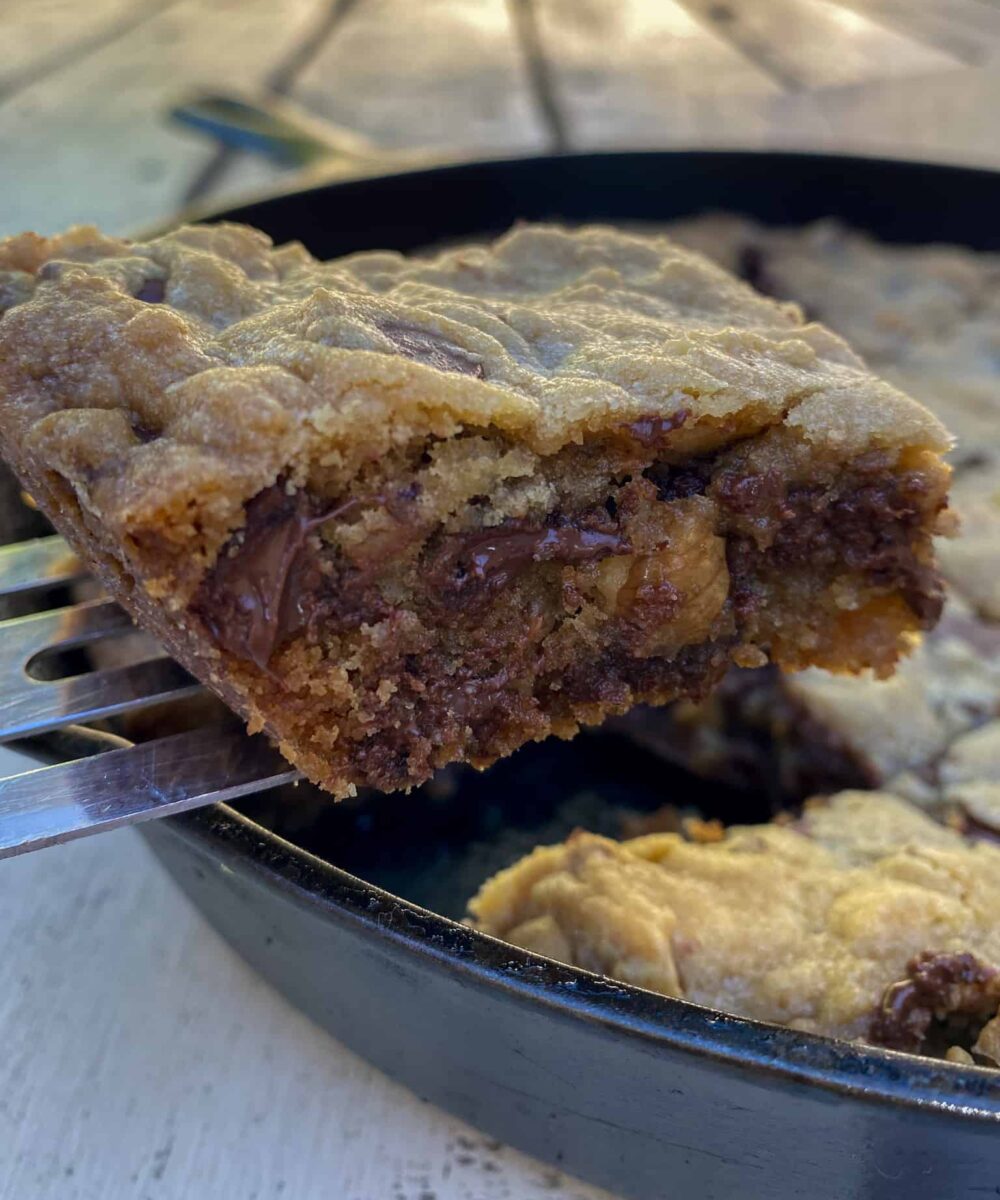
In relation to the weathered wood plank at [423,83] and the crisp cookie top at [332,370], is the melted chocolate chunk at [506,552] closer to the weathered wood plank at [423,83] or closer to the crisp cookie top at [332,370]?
the crisp cookie top at [332,370]

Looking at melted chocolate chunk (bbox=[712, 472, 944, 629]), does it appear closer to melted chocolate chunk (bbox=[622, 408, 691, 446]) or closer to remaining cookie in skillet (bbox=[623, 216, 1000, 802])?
melted chocolate chunk (bbox=[622, 408, 691, 446])

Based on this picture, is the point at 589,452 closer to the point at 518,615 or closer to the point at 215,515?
the point at 518,615

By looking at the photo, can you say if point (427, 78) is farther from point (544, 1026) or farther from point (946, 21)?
point (544, 1026)

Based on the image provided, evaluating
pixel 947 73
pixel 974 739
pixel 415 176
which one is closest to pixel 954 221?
pixel 415 176

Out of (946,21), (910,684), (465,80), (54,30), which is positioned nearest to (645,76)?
(465,80)

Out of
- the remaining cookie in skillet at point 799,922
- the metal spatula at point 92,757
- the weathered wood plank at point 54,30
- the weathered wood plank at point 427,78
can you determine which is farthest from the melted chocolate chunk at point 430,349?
the weathered wood plank at point 54,30

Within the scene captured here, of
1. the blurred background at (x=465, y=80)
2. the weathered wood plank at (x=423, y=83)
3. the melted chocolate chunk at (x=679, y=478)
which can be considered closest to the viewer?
the melted chocolate chunk at (x=679, y=478)
